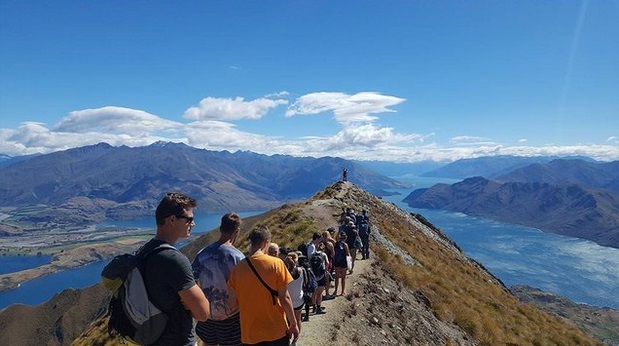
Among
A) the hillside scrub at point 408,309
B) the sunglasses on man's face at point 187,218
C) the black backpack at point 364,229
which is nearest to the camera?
the sunglasses on man's face at point 187,218

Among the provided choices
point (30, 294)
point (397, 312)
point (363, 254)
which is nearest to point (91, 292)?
point (363, 254)

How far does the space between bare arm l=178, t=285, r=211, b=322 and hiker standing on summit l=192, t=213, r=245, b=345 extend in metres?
2.29

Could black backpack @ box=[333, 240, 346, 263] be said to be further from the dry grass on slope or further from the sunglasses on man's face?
the sunglasses on man's face

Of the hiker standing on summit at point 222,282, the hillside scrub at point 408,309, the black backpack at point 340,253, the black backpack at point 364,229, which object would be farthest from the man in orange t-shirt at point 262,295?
the black backpack at point 364,229

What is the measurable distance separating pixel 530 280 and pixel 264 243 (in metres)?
222

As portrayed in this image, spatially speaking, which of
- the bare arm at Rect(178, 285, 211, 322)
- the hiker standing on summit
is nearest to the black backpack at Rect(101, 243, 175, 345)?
the bare arm at Rect(178, 285, 211, 322)

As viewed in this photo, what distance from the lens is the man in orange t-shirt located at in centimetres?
738

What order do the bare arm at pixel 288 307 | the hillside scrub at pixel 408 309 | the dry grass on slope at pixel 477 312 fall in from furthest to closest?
the dry grass on slope at pixel 477 312 → the hillside scrub at pixel 408 309 → the bare arm at pixel 288 307

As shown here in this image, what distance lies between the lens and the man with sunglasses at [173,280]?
5227 millimetres

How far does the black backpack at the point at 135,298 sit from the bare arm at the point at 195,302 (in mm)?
385

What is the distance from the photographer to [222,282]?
303 inches

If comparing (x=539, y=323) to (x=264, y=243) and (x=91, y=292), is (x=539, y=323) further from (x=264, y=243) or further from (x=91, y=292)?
(x=91, y=292)

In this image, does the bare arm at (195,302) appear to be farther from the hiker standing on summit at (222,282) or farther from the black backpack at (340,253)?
the black backpack at (340,253)

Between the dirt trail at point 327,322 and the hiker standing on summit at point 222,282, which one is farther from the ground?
the hiker standing on summit at point 222,282
